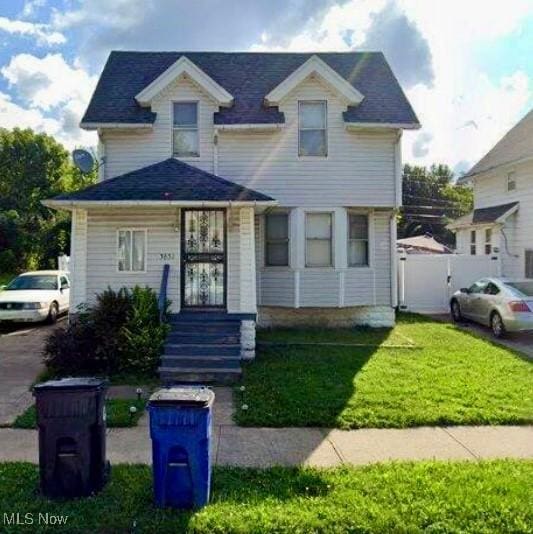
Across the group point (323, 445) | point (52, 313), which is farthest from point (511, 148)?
point (323, 445)

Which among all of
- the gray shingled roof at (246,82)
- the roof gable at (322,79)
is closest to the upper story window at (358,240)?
the gray shingled roof at (246,82)

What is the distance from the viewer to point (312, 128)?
1426cm

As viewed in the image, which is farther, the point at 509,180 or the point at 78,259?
the point at 509,180

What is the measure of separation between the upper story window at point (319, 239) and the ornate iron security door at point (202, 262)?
297 centimetres

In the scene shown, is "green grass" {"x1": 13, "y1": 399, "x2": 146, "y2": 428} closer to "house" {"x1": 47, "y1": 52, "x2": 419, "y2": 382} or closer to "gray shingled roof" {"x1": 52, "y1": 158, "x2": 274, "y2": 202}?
"gray shingled roof" {"x1": 52, "y1": 158, "x2": 274, "y2": 202}

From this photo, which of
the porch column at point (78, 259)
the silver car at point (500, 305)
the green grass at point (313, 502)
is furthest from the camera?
the silver car at point (500, 305)

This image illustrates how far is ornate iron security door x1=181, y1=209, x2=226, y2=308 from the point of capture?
12.1 meters

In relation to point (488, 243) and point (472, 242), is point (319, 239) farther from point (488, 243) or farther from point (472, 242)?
point (472, 242)

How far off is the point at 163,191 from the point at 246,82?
223 inches

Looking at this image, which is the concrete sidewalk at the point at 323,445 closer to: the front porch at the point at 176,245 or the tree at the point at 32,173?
the front porch at the point at 176,245

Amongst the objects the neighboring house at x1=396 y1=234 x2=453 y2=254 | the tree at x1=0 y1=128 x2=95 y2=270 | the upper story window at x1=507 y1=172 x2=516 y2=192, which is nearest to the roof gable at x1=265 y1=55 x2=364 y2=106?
the upper story window at x1=507 y1=172 x2=516 y2=192

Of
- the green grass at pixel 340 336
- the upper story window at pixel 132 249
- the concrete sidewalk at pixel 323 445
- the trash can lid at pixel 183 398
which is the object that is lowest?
the concrete sidewalk at pixel 323 445

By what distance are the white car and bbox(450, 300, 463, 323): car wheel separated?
1289 cm

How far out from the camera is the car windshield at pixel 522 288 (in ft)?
44.0
